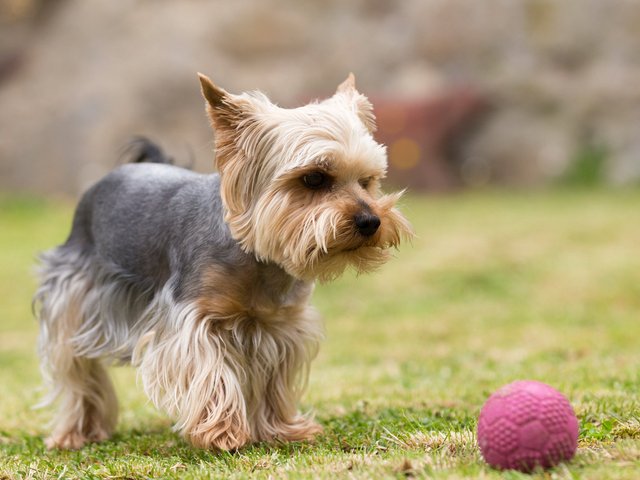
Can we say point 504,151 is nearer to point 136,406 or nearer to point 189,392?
point 136,406

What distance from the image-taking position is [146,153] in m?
6.02

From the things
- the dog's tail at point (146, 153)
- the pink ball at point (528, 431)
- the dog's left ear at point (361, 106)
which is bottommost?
the pink ball at point (528, 431)

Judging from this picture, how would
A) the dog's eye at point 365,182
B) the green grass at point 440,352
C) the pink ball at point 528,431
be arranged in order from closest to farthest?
the pink ball at point 528,431, the green grass at point 440,352, the dog's eye at point 365,182

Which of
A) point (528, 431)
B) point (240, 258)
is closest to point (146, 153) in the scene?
point (240, 258)

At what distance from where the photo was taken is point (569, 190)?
1758 cm

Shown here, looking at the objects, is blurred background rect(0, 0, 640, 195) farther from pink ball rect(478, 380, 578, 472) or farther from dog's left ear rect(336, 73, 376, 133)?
pink ball rect(478, 380, 578, 472)

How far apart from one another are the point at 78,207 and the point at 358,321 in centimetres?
478

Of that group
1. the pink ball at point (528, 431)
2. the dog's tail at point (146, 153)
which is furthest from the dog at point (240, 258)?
the pink ball at point (528, 431)

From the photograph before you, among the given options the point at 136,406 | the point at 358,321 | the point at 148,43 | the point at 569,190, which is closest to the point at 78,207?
the point at 136,406

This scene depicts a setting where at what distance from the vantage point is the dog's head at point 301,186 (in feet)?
14.4

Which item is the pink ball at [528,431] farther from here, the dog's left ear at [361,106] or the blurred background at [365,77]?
the blurred background at [365,77]

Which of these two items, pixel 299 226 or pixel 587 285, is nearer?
pixel 299 226

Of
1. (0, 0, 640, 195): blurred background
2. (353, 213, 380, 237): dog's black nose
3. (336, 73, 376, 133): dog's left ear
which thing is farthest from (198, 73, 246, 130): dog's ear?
(0, 0, 640, 195): blurred background

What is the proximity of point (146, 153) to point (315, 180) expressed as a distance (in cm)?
190
